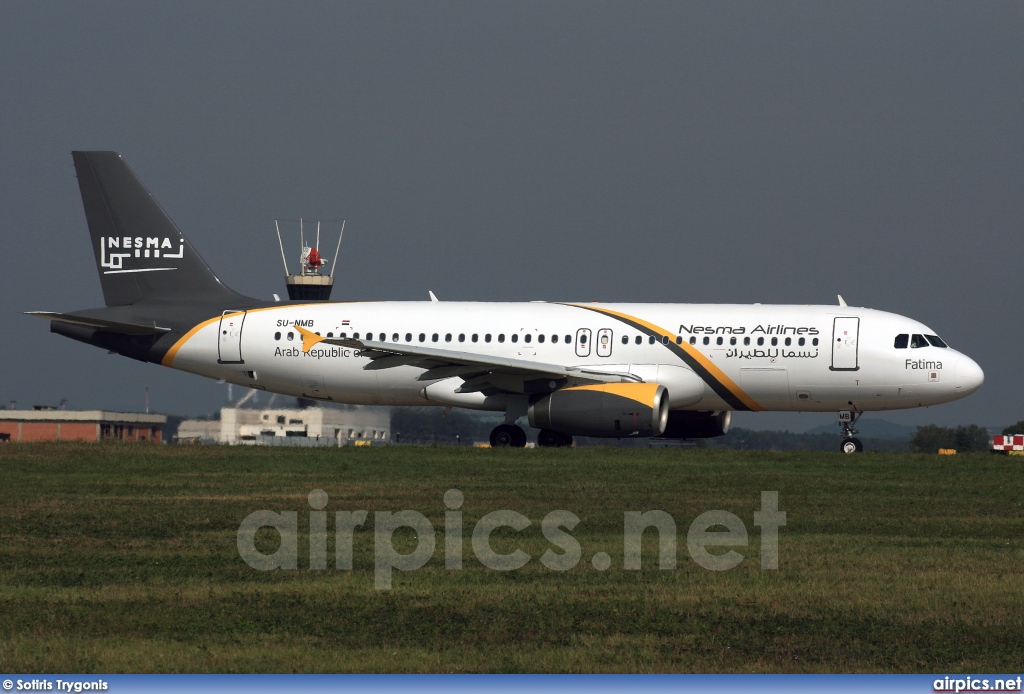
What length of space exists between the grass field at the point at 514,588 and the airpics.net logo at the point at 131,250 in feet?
39.3

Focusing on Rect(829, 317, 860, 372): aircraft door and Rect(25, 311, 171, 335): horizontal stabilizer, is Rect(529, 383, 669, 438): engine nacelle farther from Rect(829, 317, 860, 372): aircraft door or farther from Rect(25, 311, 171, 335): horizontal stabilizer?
Rect(25, 311, 171, 335): horizontal stabilizer

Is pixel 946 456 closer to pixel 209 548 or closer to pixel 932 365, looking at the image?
pixel 932 365

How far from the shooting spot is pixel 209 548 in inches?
533

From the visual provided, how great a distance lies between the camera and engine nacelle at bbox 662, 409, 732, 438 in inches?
1207

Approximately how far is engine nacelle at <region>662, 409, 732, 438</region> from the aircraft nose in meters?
5.05

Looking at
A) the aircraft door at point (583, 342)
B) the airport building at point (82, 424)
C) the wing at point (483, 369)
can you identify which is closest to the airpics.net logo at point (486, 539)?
the wing at point (483, 369)

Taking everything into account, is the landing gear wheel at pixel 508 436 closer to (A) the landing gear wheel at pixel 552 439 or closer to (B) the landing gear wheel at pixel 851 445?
(A) the landing gear wheel at pixel 552 439

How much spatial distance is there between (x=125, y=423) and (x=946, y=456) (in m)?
32.7

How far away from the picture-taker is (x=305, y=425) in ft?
115

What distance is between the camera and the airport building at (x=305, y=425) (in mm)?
34250

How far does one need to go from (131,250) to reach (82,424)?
19.1 metres

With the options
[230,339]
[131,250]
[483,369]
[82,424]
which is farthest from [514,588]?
[82,424]

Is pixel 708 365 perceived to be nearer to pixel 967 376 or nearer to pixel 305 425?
pixel 967 376

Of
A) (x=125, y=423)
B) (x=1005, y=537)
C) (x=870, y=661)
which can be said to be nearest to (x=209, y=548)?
(x=870, y=661)
